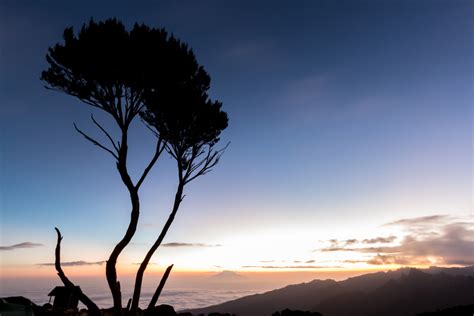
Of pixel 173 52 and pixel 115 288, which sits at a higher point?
pixel 173 52

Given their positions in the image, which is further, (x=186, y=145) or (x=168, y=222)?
(x=186, y=145)

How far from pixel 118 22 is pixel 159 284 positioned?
12816 millimetres

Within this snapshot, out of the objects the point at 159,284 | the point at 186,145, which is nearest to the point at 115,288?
the point at 159,284

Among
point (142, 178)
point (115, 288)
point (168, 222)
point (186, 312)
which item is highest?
point (142, 178)

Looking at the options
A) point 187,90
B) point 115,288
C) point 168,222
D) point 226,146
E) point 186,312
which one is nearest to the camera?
point 115,288

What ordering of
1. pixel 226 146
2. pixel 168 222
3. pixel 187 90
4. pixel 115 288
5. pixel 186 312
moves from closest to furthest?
pixel 115 288, pixel 168 222, pixel 187 90, pixel 226 146, pixel 186 312

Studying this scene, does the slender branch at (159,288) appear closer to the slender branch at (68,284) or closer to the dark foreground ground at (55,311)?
the dark foreground ground at (55,311)

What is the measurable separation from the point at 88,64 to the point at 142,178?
6.01m

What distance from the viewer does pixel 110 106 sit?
2164 cm

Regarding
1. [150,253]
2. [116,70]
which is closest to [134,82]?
[116,70]

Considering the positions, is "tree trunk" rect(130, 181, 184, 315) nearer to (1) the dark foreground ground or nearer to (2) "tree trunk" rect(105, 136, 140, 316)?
(2) "tree trunk" rect(105, 136, 140, 316)

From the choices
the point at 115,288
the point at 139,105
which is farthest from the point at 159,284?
the point at 139,105

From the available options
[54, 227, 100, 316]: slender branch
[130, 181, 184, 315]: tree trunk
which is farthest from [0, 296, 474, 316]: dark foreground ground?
[130, 181, 184, 315]: tree trunk

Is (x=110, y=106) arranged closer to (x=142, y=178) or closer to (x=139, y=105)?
(x=139, y=105)
